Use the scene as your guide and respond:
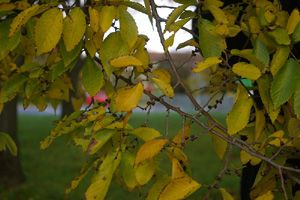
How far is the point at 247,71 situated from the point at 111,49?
444 mm

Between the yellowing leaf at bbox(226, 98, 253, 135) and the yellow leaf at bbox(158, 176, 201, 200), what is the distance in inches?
10.7

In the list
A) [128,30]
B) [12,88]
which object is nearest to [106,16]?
[128,30]

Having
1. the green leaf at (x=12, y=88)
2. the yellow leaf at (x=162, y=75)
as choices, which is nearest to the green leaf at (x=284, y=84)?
the yellow leaf at (x=162, y=75)

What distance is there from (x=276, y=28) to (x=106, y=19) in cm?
62

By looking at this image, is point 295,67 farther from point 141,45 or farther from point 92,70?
point 92,70

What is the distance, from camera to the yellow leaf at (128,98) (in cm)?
97

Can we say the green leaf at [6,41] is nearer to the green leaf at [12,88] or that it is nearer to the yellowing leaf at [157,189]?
the green leaf at [12,88]

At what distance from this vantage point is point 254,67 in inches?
42.6

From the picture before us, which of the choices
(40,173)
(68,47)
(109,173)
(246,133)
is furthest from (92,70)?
(40,173)

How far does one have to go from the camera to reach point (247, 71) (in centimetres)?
107

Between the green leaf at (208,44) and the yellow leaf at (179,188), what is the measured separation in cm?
50

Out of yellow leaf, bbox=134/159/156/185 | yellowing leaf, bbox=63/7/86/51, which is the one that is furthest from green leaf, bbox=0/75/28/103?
yellow leaf, bbox=134/159/156/185

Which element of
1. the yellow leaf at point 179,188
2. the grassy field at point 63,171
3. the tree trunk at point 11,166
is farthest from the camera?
the tree trunk at point 11,166

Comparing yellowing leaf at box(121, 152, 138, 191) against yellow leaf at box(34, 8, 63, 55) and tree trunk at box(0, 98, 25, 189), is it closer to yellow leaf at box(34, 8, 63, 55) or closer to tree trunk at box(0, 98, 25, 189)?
yellow leaf at box(34, 8, 63, 55)
